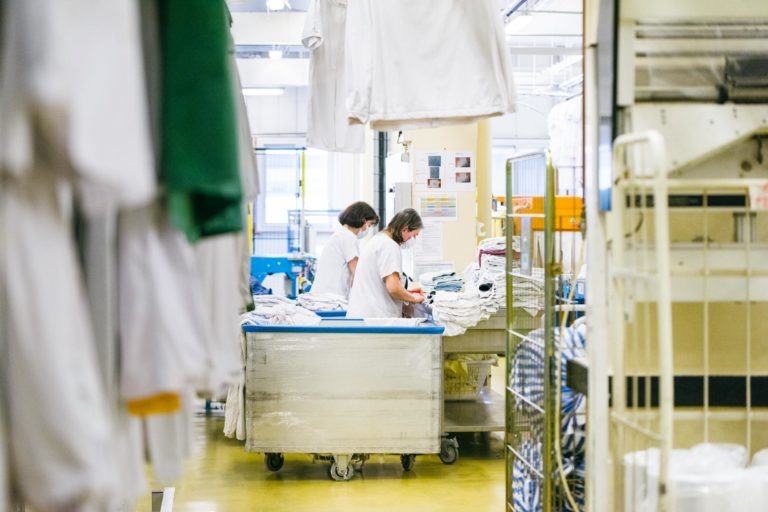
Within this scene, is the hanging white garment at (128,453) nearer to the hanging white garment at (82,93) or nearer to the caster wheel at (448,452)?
the hanging white garment at (82,93)

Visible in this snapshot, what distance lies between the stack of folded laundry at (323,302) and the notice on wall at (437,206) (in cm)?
205

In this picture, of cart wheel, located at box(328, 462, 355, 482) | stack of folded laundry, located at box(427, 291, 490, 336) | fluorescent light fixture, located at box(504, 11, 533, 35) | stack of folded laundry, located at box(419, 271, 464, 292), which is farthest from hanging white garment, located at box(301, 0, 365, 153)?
fluorescent light fixture, located at box(504, 11, 533, 35)

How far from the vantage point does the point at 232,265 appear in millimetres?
2283

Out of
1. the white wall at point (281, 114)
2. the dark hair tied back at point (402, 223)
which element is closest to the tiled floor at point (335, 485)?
the dark hair tied back at point (402, 223)

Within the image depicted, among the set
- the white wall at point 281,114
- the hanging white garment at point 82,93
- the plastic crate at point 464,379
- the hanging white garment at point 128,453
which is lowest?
the plastic crate at point 464,379

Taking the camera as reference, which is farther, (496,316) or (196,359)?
(496,316)

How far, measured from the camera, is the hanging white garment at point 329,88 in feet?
15.0

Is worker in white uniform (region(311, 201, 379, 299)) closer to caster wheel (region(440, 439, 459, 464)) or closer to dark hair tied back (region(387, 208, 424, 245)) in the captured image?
dark hair tied back (region(387, 208, 424, 245))

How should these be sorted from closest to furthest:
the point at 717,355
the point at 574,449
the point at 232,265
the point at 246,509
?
the point at 232,265, the point at 717,355, the point at 574,449, the point at 246,509

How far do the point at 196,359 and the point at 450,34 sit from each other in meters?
2.33

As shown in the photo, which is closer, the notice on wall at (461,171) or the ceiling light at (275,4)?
the notice on wall at (461,171)

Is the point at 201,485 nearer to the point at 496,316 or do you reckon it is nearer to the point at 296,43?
the point at 496,316

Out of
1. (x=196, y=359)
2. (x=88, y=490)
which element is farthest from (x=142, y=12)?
(x=88, y=490)

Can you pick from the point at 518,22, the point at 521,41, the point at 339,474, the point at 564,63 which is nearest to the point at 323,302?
the point at 339,474
